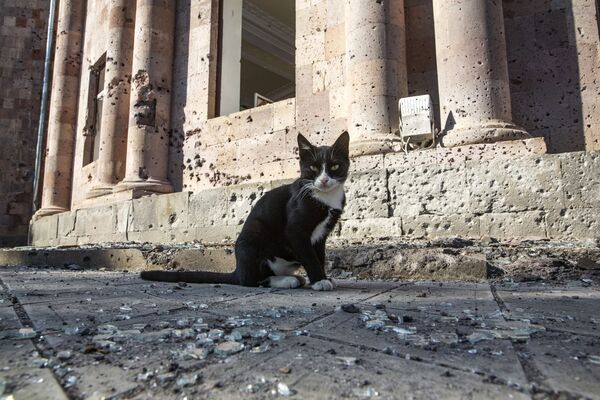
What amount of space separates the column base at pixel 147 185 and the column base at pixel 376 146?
3804 mm

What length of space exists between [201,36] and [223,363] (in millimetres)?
7013

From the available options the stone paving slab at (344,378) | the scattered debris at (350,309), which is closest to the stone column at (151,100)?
the scattered debris at (350,309)

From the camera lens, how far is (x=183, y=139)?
22.8 ft

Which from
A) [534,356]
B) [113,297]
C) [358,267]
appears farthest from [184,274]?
[534,356]

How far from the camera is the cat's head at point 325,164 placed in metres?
2.50

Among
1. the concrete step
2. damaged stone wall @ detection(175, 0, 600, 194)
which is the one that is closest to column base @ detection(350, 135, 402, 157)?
damaged stone wall @ detection(175, 0, 600, 194)

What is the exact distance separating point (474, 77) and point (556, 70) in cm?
134

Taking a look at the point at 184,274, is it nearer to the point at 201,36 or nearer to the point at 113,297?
the point at 113,297

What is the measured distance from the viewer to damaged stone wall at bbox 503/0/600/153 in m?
4.38

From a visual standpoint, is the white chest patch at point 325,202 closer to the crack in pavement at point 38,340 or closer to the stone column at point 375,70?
the crack in pavement at point 38,340

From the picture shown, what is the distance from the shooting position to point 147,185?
6.66m

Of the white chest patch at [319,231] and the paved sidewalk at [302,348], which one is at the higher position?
the white chest patch at [319,231]

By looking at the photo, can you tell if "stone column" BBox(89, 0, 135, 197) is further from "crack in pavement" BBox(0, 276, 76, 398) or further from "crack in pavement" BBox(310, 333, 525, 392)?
"crack in pavement" BBox(310, 333, 525, 392)

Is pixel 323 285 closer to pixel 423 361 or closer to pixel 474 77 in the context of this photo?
pixel 423 361
